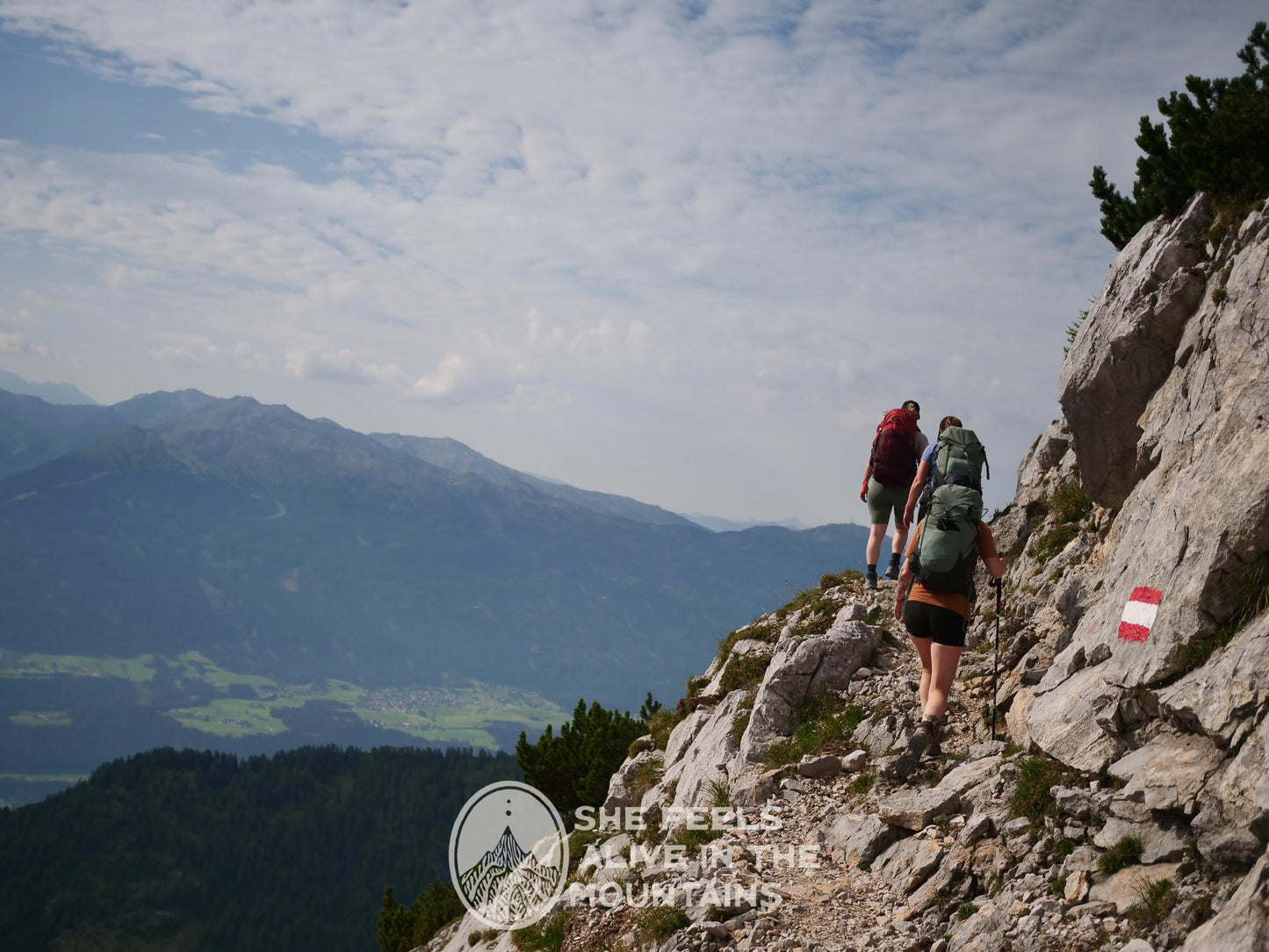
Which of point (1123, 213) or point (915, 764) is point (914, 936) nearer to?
point (915, 764)

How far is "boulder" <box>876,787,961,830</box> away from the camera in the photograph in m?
10.6

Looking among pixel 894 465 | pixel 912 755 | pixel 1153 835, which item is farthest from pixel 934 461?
pixel 1153 835

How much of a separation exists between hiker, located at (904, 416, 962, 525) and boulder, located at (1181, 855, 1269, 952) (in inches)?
258

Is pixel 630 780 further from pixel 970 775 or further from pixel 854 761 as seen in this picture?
pixel 970 775

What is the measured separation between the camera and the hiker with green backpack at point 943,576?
1195cm

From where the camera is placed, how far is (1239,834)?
7.16 meters

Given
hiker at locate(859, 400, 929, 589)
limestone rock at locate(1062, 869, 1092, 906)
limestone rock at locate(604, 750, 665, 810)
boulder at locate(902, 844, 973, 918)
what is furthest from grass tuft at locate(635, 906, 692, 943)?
hiker at locate(859, 400, 929, 589)

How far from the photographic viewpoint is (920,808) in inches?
420

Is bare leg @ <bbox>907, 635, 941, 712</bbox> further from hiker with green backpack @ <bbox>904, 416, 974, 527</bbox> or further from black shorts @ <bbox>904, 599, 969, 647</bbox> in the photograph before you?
hiker with green backpack @ <bbox>904, 416, 974, 527</bbox>

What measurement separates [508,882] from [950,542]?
36.1ft

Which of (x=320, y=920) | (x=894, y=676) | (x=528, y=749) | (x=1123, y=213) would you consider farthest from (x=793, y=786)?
(x=320, y=920)

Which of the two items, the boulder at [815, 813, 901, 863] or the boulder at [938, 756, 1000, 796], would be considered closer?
the boulder at [938, 756, 1000, 796]

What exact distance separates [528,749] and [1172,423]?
80.5 feet

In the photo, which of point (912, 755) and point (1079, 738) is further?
point (912, 755)
